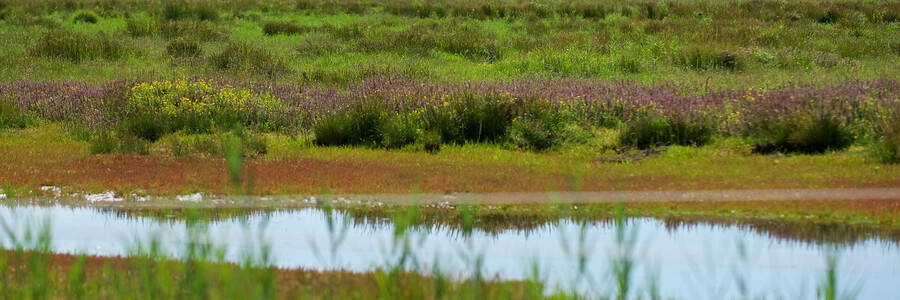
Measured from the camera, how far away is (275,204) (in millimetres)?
9062

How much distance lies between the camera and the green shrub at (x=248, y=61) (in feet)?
60.1

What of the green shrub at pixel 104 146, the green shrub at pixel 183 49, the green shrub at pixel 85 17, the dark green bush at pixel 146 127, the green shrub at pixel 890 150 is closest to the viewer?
the green shrub at pixel 890 150

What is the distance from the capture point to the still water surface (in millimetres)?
5914

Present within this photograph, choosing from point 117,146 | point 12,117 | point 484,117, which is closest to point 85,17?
point 12,117

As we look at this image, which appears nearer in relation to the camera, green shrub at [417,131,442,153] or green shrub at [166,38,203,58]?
green shrub at [417,131,442,153]

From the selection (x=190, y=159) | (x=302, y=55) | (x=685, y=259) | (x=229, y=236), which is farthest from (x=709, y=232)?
(x=302, y=55)

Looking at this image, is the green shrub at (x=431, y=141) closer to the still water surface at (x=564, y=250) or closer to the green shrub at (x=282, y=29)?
the still water surface at (x=564, y=250)

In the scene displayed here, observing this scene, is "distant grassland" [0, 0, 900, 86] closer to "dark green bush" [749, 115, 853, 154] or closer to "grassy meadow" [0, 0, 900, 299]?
"grassy meadow" [0, 0, 900, 299]

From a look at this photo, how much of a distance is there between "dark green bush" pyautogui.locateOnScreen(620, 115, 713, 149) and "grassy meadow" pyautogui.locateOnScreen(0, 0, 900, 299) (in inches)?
1.1

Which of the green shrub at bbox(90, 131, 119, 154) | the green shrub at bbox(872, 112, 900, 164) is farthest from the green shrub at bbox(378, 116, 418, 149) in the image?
the green shrub at bbox(872, 112, 900, 164)

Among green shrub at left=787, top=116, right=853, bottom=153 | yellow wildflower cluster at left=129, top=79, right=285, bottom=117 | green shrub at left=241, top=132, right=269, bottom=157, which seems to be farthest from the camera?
yellow wildflower cluster at left=129, top=79, right=285, bottom=117

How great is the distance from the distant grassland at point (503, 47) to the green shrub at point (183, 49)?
0.04 meters

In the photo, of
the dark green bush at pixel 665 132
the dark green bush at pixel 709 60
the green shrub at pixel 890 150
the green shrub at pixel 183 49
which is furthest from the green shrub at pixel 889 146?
the green shrub at pixel 183 49

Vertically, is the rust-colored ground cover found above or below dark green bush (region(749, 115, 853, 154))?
below
